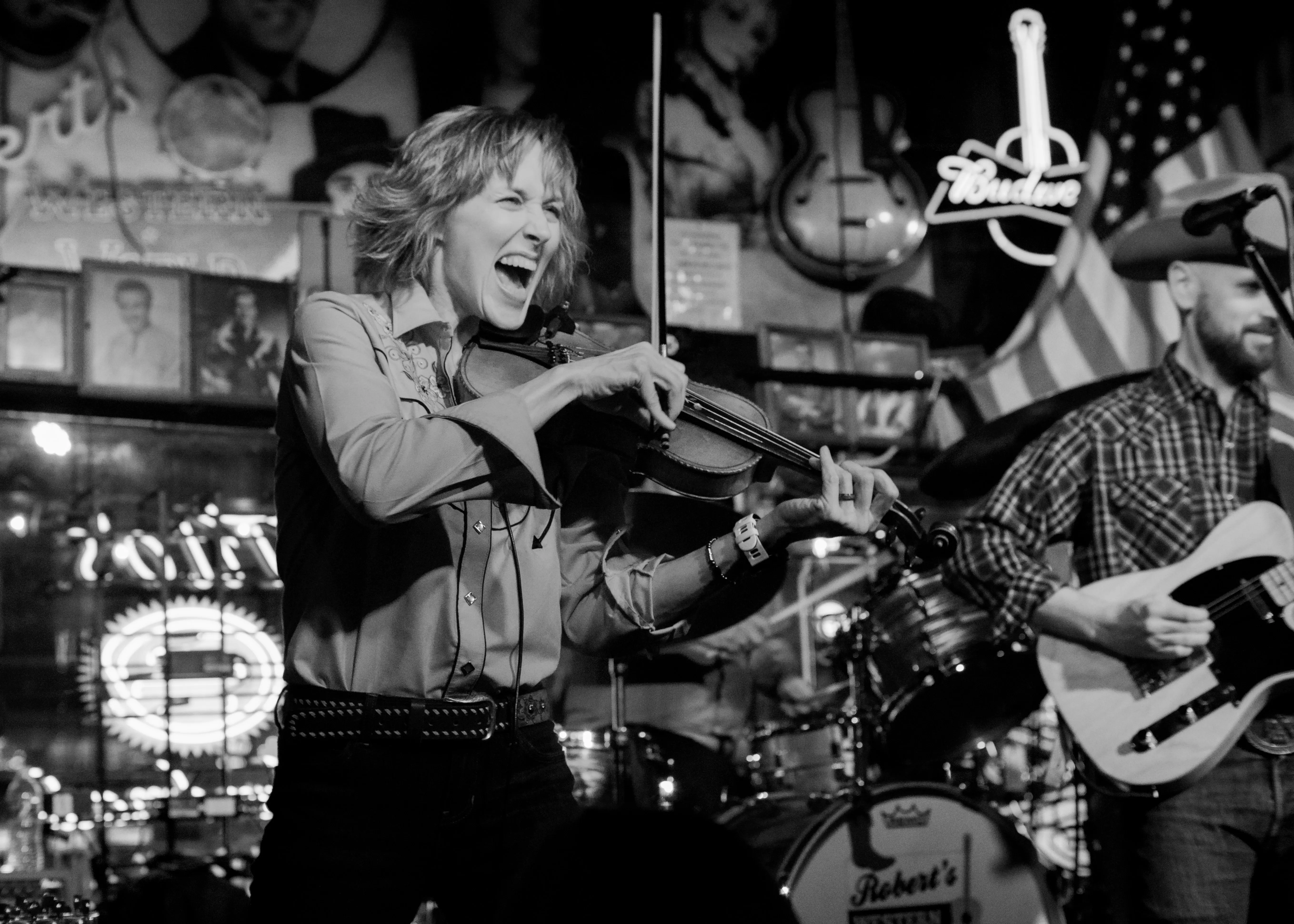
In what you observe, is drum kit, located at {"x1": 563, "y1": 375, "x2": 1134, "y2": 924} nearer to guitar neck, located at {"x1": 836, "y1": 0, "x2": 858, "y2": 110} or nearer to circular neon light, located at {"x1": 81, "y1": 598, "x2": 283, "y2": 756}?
circular neon light, located at {"x1": 81, "y1": 598, "x2": 283, "y2": 756}

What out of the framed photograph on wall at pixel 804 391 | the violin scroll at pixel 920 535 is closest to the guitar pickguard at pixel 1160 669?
the violin scroll at pixel 920 535

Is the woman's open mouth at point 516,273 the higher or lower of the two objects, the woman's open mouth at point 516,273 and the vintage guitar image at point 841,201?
the lower

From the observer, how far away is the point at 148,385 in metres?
6.93

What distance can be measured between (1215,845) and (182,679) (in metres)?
5.28

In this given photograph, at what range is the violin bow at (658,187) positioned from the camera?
8.15 ft

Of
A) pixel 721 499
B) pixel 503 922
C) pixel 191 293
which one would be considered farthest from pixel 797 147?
pixel 503 922

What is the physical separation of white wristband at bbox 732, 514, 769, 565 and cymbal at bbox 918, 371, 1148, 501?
2.77 meters

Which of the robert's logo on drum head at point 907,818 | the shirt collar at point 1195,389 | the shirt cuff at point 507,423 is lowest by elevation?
the robert's logo on drum head at point 907,818

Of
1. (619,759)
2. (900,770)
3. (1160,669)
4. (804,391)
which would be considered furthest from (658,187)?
(804,391)

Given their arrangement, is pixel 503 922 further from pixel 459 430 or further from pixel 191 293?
pixel 191 293

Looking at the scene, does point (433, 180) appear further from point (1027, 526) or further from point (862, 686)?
point (862, 686)

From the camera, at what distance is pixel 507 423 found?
1.88 meters

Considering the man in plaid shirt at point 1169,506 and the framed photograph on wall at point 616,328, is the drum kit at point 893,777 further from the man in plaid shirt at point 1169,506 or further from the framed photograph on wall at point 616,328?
the framed photograph on wall at point 616,328

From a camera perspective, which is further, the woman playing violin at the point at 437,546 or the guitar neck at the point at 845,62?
the guitar neck at the point at 845,62
